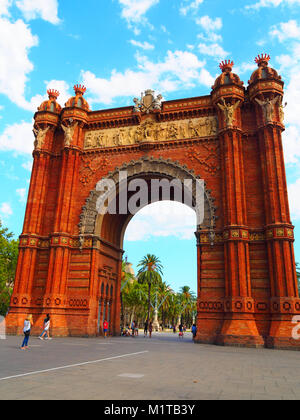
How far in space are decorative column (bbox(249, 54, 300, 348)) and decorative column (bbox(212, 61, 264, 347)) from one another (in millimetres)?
1259

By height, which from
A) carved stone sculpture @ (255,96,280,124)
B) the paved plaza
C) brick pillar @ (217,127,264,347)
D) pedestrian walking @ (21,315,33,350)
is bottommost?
the paved plaza

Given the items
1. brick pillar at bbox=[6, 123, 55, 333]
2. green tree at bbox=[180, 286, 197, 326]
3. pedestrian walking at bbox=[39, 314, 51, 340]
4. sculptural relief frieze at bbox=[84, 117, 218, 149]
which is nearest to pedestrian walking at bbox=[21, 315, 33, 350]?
pedestrian walking at bbox=[39, 314, 51, 340]

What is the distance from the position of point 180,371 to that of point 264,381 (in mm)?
2308

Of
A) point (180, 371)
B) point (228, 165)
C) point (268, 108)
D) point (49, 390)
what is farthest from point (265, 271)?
point (49, 390)

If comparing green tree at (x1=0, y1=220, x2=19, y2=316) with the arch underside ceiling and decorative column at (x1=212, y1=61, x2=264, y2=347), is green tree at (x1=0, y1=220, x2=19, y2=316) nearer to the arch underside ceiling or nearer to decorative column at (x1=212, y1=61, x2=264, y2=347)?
the arch underside ceiling

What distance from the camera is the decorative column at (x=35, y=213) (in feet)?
80.5

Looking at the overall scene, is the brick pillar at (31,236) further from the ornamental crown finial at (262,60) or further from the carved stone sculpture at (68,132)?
the ornamental crown finial at (262,60)

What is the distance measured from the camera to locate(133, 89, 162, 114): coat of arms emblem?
26922mm

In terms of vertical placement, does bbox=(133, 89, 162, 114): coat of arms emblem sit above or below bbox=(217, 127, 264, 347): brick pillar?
above

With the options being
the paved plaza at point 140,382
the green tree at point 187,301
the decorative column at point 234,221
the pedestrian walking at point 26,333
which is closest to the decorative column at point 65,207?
the pedestrian walking at point 26,333

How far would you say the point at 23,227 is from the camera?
2650 cm

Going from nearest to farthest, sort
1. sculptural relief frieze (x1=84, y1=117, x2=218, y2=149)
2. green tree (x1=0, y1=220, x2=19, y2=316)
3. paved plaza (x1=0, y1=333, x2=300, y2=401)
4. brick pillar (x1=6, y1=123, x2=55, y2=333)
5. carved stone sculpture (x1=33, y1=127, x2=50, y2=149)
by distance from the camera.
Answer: paved plaza (x1=0, y1=333, x2=300, y2=401)
brick pillar (x1=6, y1=123, x2=55, y2=333)
sculptural relief frieze (x1=84, y1=117, x2=218, y2=149)
carved stone sculpture (x1=33, y1=127, x2=50, y2=149)
green tree (x1=0, y1=220, x2=19, y2=316)
